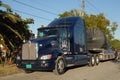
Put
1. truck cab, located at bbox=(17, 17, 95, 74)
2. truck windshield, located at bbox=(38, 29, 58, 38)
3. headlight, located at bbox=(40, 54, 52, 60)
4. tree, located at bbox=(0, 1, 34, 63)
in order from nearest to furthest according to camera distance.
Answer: headlight, located at bbox=(40, 54, 52, 60) < truck cab, located at bbox=(17, 17, 95, 74) < truck windshield, located at bbox=(38, 29, 58, 38) < tree, located at bbox=(0, 1, 34, 63)

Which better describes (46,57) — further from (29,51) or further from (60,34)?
(60,34)

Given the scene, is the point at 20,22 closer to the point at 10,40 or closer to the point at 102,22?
the point at 10,40

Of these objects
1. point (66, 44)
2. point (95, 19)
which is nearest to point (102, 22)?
point (95, 19)

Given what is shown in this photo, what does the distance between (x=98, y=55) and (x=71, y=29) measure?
23.6 feet

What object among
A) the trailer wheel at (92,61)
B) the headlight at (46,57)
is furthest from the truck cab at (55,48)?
the trailer wheel at (92,61)

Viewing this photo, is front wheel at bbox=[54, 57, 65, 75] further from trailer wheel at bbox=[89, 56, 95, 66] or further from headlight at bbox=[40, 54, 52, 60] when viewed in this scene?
trailer wheel at bbox=[89, 56, 95, 66]

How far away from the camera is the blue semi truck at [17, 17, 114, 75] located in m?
15.2

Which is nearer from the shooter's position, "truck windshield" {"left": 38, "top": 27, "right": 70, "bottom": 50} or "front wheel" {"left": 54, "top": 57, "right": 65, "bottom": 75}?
"front wheel" {"left": 54, "top": 57, "right": 65, "bottom": 75}

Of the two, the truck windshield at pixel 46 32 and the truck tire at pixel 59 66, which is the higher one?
the truck windshield at pixel 46 32

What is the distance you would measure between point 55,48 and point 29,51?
1.43 m

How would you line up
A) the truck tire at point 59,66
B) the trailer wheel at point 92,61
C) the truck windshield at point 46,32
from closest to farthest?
1. the truck tire at point 59,66
2. the truck windshield at point 46,32
3. the trailer wheel at point 92,61

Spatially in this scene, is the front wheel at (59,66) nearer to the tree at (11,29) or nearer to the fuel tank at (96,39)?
the tree at (11,29)

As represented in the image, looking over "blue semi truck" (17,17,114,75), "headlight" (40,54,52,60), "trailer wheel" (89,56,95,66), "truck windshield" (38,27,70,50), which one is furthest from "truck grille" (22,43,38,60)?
"trailer wheel" (89,56,95,66)

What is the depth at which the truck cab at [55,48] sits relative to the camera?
49.7 feet
